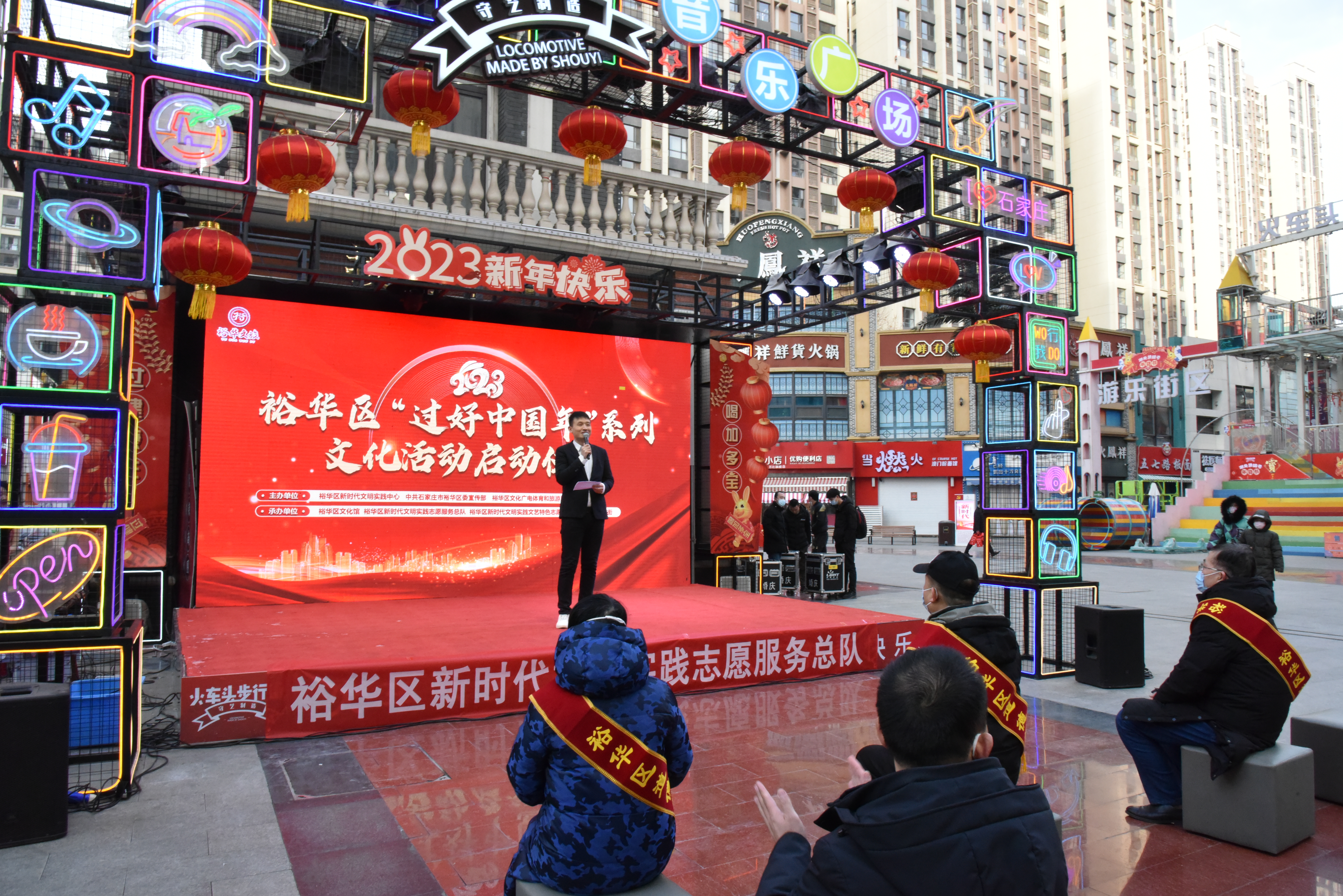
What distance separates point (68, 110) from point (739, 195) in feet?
14.1

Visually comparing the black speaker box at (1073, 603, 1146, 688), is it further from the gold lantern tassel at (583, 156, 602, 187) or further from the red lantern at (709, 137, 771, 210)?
the gold lantern tassel at (583, 156, 602, 187)

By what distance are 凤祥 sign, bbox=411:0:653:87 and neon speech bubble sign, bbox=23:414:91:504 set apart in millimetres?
3084

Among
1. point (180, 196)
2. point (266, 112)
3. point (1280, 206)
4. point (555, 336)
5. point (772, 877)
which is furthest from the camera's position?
point (1280, 206)

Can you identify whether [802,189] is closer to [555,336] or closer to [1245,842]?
[555,336]

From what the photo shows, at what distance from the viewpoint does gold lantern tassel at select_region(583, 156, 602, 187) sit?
5832 mm

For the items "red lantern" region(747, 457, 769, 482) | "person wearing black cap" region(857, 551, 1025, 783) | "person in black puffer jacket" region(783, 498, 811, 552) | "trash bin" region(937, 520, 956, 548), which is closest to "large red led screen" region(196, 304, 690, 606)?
"red lantern" region(747, 457, 769, 482)

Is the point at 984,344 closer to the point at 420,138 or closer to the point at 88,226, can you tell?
the point at 420,138

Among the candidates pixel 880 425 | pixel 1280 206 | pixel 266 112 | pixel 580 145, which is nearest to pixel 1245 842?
pixel 580 145

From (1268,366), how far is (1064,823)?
33.2m

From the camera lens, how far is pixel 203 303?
18.7 feet

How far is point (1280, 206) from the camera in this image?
2840 inches

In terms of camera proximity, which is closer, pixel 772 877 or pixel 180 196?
pixel 772 877

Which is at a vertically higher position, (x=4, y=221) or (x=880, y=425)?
(x=4, y=221)

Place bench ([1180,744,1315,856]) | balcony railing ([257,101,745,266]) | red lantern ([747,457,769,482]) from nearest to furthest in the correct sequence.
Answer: bench ([1180,744,1315,856]) → balcony railing ([257,101,745,266]) → red lantern ([747,457,769,482])
